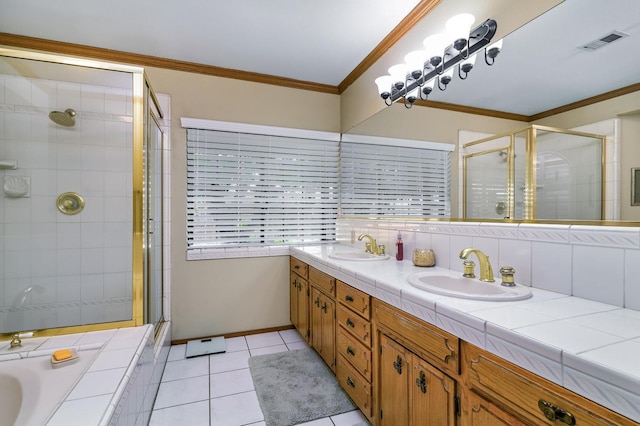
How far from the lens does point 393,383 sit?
1336mm

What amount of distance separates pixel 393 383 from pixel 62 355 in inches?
60.0

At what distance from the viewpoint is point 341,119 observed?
3.21 m

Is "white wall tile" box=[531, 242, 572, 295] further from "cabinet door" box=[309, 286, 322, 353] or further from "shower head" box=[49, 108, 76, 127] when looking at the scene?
"shower head" box=[49, 108, 76, 127]

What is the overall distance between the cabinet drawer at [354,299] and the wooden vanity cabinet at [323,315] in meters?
0.11

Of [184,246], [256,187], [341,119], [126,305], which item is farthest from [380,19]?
[126,305]

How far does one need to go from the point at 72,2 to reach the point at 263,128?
1527 mm

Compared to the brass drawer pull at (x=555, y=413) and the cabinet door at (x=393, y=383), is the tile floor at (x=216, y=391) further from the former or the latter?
the brass drawer pull at (x=555, y=413)

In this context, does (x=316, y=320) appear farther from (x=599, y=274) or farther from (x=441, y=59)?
(x=441, y=59)

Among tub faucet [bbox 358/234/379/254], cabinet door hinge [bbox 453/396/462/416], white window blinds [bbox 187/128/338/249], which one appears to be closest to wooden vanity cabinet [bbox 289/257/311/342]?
white window blinds [bbox 187/128/338/249]

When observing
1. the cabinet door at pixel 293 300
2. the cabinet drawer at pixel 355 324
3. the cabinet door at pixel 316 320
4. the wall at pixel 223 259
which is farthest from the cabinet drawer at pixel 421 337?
the wall at pixel 223 259

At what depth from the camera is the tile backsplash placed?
1013 millimetres

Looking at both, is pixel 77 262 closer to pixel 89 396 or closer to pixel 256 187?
pixel 256 187

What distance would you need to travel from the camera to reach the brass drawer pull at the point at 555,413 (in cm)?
67

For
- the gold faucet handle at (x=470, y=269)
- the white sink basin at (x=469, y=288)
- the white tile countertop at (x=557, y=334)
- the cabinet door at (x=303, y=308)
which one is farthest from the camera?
the cabinet door at (x=303, y=308)
